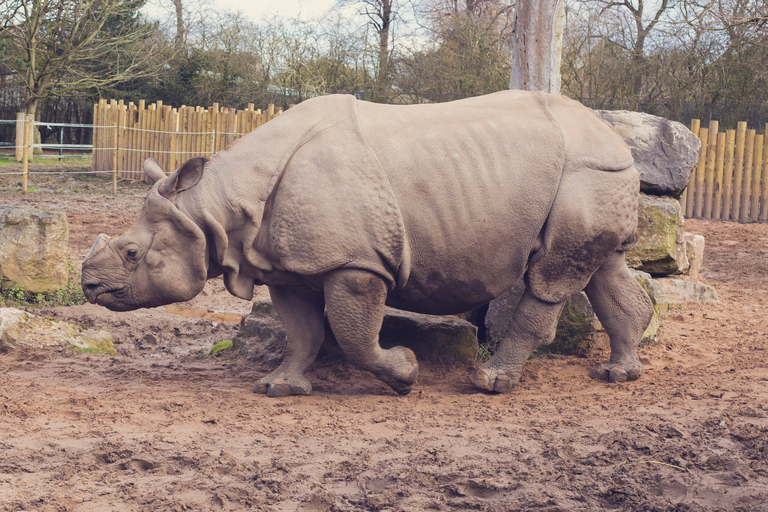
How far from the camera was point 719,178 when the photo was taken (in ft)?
49.4

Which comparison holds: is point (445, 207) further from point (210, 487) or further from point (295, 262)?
point (210, 487)

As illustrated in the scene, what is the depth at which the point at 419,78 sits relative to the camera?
22.8m

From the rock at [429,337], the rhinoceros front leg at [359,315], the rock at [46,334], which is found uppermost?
the rhinoceros front leg at [359,315]

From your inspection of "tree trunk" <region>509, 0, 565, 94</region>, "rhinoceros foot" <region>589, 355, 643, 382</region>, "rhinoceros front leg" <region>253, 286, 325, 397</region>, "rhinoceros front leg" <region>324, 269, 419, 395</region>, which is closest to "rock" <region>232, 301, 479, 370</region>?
"rhinoceros front leg" <region>253, 286, 325, 397</region>

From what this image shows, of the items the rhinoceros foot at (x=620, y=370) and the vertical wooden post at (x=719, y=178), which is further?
the vertical wooden post at (x=719, y=178)

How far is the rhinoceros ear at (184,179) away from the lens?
15.1ft

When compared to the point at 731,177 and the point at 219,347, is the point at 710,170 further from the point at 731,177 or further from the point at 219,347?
the point at 219,347

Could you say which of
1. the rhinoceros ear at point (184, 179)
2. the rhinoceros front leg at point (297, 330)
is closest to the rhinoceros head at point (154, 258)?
the rhinoceros ear at point (184, 179)

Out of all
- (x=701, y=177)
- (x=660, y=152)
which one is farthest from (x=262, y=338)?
(x=701, y=177)

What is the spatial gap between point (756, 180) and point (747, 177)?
0.55 feet

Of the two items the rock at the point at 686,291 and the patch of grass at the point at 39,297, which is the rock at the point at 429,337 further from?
the patch of grass at the point at 39,297

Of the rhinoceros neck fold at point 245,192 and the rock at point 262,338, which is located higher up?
the rhinoceros neck fold at point 245,192

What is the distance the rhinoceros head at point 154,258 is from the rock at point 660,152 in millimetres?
4225

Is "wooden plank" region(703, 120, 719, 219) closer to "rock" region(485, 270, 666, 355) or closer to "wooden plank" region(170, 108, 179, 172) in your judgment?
"rock" region(485, 270, 666, 355)
